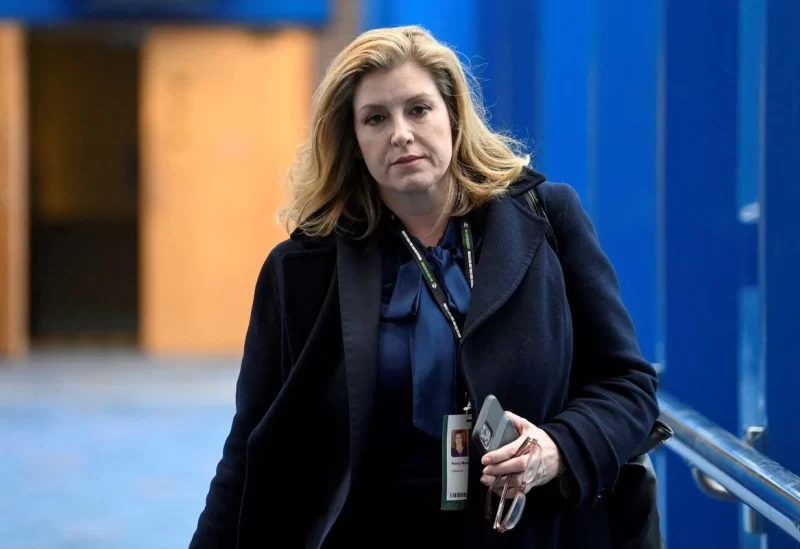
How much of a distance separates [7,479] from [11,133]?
502 centimetres

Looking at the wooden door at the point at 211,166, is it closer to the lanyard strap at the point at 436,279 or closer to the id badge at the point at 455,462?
the lanyard strap at the point at 436,279

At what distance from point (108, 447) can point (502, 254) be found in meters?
5.16

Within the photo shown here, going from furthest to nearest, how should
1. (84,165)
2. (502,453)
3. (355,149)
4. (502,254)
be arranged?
(84,165), (355,149), (502,254), (502,453)

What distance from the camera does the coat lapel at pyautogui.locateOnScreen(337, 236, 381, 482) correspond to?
207 centimetres

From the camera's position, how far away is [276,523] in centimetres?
221

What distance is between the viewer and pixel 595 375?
2127 mm

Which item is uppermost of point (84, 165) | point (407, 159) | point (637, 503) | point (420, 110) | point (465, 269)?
point (84, 165)

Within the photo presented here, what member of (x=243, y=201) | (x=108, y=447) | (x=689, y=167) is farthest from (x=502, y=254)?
(x=243, y=201)

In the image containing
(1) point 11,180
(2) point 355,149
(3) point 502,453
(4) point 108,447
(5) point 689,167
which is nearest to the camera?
(3) point 502,453

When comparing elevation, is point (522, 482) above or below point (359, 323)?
below

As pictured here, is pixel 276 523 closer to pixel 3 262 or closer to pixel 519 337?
pixel 519 337

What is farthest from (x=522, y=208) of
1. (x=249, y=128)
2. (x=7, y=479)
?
(x=249, y=128)

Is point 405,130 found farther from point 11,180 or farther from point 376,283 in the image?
point 11,180

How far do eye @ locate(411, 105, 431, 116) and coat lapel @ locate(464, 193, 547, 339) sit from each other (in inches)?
8.9
